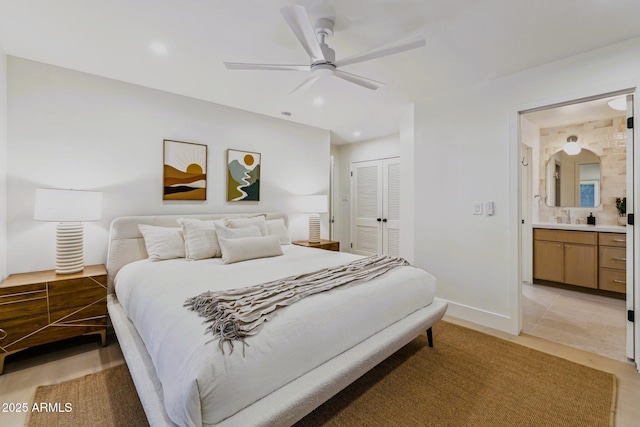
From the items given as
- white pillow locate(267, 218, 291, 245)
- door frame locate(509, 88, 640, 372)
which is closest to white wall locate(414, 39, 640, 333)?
door frame locate(509, 88, 640, 372)

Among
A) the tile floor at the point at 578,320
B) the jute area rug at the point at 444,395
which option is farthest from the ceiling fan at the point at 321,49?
the tile floor at the point at 578,320

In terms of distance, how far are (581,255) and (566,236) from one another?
0.95 ft

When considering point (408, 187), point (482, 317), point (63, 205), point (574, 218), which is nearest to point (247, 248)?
point (63, 205)

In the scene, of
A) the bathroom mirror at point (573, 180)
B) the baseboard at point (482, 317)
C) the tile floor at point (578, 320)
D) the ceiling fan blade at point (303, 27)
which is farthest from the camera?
the bathroom mirror at point (573, 180)

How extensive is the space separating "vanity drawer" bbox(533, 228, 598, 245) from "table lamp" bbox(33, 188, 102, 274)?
545 cm

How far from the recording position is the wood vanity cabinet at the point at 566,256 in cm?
373

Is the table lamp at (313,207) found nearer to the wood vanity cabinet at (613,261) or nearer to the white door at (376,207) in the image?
the white door at (376,207)

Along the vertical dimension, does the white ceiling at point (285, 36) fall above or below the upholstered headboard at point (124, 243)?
above

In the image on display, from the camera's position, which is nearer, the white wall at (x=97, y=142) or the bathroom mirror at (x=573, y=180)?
the white wall at (x=97, y=142)

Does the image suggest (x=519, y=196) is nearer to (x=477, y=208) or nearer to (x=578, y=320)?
(x=477, y=208)

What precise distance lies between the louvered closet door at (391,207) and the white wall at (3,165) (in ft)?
15.2

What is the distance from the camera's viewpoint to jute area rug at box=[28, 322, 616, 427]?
5.23 ft

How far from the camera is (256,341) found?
48.2 inches

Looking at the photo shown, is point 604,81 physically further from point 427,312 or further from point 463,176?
point 427,312
